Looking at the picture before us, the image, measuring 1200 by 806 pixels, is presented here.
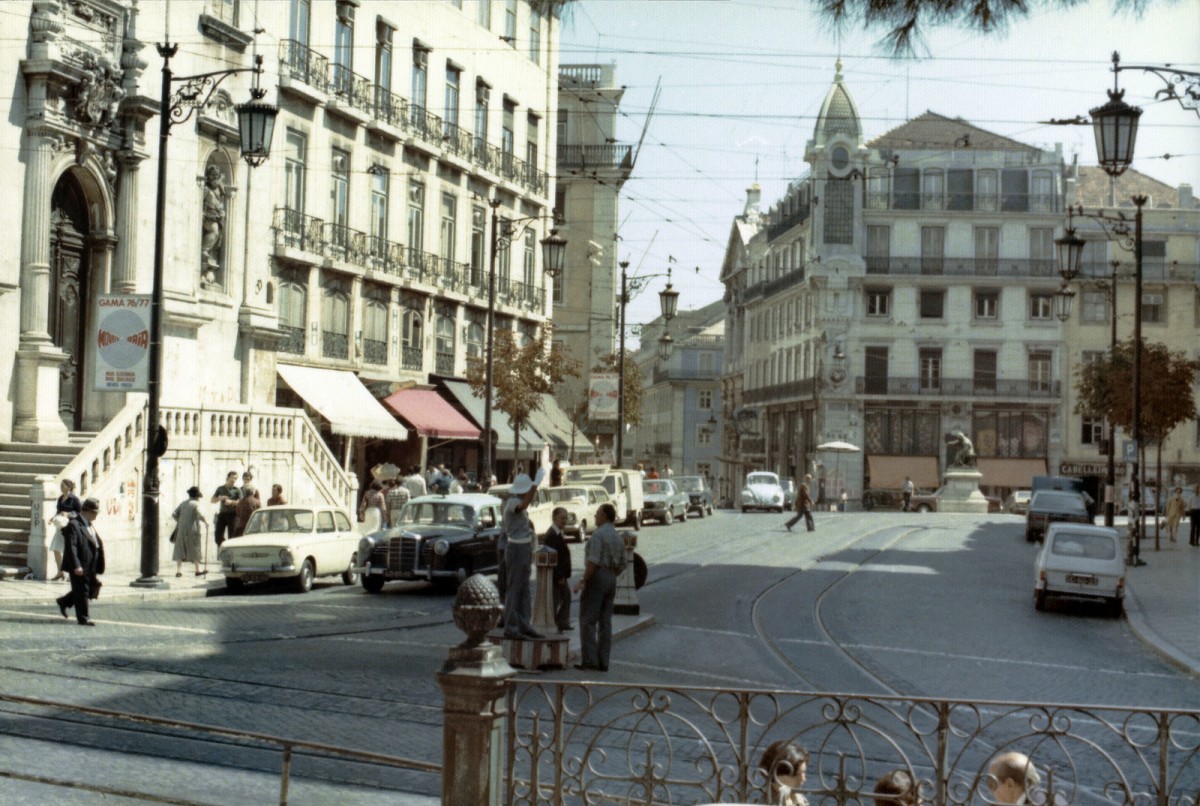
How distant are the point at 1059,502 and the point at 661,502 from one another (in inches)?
484

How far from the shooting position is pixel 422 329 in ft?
143

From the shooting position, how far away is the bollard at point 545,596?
51.2 ft

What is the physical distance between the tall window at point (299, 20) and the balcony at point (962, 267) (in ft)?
148

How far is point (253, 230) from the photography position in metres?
32.8

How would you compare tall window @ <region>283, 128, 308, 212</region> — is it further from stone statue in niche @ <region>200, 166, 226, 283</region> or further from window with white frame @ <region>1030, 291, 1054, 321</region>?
window with white frame @ <region>1030, 291, 1054, 321</region>

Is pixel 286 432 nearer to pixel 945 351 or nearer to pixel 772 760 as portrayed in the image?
pixel 772 760

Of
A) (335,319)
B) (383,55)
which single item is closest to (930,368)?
(383,55)

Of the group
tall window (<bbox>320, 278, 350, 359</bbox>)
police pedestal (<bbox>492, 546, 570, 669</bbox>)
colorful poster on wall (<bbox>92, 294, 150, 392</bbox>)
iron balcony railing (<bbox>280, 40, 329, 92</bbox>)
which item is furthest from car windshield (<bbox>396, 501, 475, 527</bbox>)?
iron balcony railing (<bbox>280, 40, 329, 92</bbox>)

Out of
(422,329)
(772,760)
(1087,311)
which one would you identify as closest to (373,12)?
(422,329)

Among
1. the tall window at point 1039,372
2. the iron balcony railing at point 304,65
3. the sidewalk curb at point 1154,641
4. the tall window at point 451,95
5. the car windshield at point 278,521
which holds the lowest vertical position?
the sidewalk curb at point 1154,641

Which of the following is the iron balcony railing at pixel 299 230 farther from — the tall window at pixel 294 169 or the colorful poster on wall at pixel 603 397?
the colorful poster on wall at pixel 603 397

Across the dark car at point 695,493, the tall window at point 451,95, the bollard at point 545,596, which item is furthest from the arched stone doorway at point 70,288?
the dark car at point 695,493

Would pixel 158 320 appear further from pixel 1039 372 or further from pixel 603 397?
pixel 1039 372

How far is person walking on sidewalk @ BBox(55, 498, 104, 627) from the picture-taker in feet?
56.2
